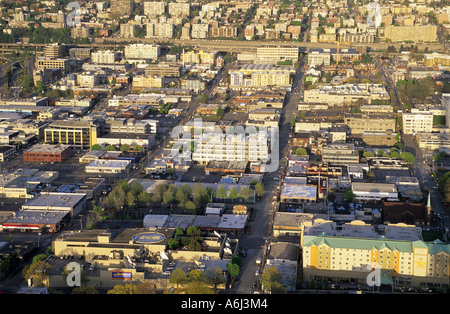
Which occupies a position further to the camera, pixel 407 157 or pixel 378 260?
pixel 407 157

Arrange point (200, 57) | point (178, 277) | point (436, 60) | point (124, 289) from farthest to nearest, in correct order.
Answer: point (200, 57)
point (436, 60)
point (178, 277)
point (124, 289)

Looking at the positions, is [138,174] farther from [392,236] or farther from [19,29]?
[19,29]

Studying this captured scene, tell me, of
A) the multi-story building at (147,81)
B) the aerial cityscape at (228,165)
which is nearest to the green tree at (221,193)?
the aerial cityscape at (228,165)

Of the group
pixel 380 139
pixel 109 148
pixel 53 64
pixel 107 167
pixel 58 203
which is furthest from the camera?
pixel 53 64

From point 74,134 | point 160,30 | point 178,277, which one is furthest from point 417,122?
point 160,30

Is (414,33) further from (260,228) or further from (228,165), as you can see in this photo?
(260,228)

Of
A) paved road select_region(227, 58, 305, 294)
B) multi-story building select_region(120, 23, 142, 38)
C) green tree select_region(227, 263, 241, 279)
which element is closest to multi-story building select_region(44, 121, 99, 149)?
paved road select_region(227, 58, 305, 294)

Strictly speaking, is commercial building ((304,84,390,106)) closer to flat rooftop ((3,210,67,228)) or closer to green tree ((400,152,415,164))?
green tree ((400,152,415,164))
